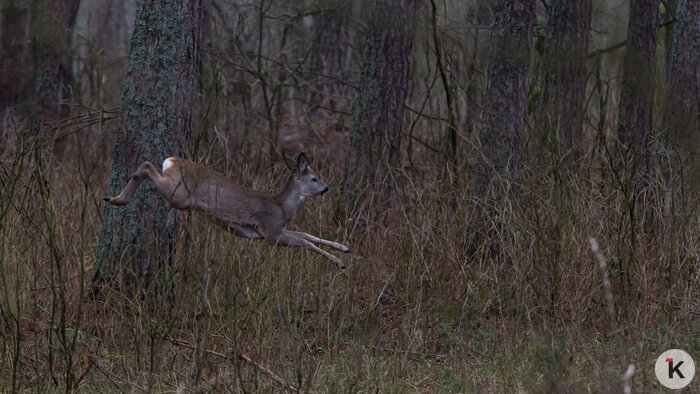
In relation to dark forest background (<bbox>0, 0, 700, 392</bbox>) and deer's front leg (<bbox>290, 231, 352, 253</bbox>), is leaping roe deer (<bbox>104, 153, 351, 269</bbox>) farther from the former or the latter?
dark forest background (<bbox>0, 0, 700, 392</bbox>)

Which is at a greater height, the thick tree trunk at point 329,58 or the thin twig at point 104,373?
the thick tree trunk at point 329,58

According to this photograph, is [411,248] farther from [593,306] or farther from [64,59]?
[64,59]

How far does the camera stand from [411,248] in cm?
720

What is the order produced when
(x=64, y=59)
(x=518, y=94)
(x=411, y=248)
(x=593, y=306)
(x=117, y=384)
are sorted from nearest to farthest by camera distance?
1. (x=117, y=384)
2. (x=593, y=306)
3. (x=411, y=248)
4. (x=518, y=94)
5. (x=64, y=59)

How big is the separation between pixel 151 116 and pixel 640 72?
482 centimetres

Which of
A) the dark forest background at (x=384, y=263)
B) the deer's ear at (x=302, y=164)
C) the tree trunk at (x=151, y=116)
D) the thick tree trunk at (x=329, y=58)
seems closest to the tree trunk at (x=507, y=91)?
the dark forest background at (x=384, y=263)

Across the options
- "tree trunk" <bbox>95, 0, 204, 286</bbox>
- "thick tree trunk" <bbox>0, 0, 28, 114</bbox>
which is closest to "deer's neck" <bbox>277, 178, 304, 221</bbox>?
"tree trunk" <bbox>95, 0, 204, 286</bbox>

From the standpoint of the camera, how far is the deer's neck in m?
7.57

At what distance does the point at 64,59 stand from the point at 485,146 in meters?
8.45

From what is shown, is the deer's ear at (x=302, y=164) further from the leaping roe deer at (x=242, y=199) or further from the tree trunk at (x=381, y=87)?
the tree trunk at (x=381, y=87)

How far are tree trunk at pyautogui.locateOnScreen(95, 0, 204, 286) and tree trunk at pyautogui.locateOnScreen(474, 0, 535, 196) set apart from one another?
2.76 metres

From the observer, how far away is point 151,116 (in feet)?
22.1

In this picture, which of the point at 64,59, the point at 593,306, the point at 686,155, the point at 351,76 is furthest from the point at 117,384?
the point at 351,76

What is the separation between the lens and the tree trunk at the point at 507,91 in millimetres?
8156
